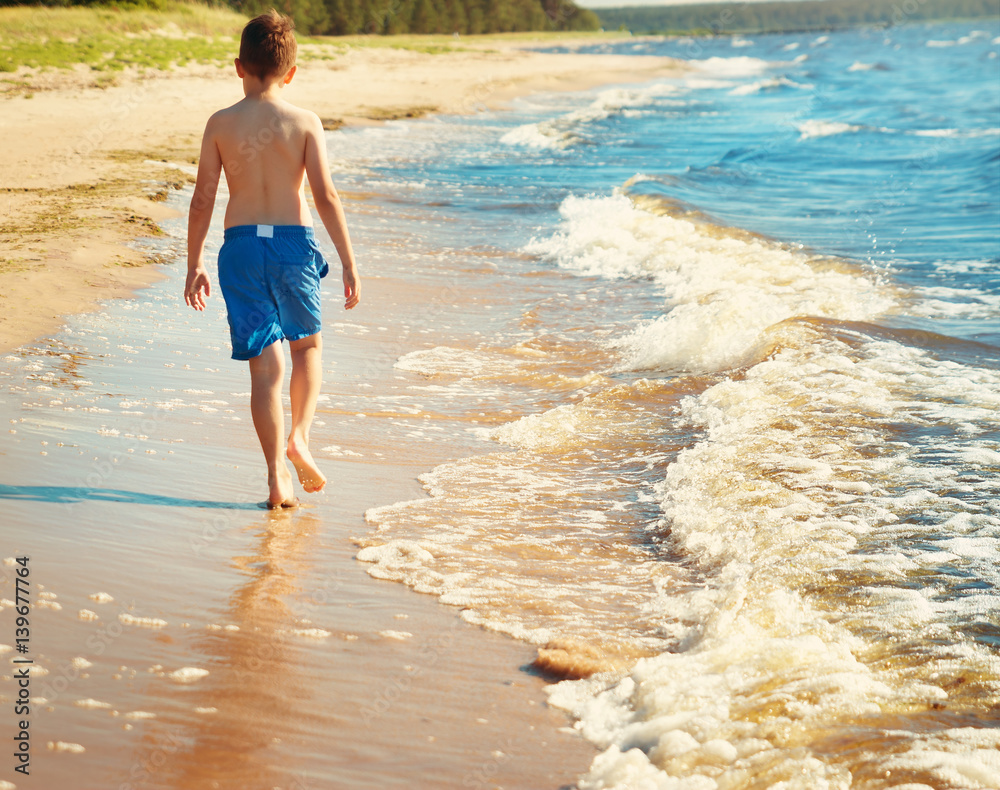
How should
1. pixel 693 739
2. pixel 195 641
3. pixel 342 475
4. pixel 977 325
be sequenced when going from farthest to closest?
pixel 977 325 → pixel 342 475 → pixel 195 641 → pixel 693 739

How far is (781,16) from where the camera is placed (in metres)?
172

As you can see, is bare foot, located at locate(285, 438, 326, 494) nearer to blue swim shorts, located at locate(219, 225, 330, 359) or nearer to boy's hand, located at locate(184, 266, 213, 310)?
blue swim shorts, located at locate(219, 225, 330, 359)

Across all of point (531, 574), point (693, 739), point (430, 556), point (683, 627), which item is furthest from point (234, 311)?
point (693, 739)

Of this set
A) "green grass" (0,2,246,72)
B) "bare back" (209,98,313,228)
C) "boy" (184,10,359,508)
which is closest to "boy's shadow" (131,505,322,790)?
"boy" (184,10,359,508)

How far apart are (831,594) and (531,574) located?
1.02 m

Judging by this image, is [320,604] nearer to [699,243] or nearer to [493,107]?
[699,243]

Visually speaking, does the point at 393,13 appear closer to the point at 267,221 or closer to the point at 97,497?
the point at 267,221

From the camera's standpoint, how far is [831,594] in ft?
10.1

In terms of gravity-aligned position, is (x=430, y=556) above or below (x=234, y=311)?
below

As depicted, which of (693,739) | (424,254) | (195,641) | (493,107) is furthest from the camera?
(493,107)

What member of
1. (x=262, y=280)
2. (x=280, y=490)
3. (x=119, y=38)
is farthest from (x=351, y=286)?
(x=119, y=38)

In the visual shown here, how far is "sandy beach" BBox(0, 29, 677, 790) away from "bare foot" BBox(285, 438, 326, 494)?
3.6 inches

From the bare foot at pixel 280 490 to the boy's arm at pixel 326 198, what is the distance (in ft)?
2.35

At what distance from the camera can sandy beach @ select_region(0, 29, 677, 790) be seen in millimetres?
2182
